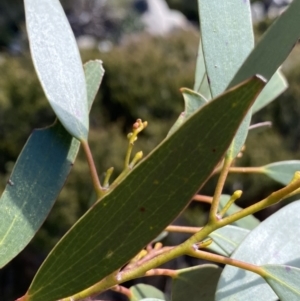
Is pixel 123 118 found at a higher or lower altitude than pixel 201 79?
lower

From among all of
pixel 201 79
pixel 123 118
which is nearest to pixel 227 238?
pixel 201 79

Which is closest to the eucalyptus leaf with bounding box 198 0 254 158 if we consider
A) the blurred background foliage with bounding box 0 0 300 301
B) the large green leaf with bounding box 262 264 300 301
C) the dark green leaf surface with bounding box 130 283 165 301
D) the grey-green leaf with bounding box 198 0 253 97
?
the grey-green leaf with bounding box 198 0 253 97

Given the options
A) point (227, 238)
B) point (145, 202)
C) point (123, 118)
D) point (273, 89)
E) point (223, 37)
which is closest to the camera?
point (145, 202)

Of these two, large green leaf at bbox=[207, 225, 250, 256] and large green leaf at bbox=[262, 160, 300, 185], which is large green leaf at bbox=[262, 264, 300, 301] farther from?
large green leaf at bbox=[262, 160, 300, 185]

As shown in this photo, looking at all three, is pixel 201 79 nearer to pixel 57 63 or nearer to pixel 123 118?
pixel 57 63

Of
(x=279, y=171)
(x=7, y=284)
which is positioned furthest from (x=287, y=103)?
(x=279, y=171)

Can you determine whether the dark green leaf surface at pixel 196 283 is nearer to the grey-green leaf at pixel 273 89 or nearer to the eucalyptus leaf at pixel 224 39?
the eucalyptus leaf at pixel 224 39
